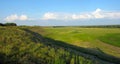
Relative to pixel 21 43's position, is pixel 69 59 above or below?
below

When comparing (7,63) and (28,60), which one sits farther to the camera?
(28,60)

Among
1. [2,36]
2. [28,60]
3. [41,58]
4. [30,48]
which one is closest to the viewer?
[28,60]

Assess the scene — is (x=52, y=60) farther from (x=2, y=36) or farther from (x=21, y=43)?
(x=2, y=36)

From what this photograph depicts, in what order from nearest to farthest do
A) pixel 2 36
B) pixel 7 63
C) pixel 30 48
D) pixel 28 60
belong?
pixel 7 63 < pixel 28 60 < pixel 30 48 < pixel 2 36

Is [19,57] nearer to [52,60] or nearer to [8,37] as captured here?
[52,60]

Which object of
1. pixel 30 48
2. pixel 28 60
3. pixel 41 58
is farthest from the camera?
pixel 30 48

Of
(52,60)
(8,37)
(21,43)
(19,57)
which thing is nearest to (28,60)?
(19,57)

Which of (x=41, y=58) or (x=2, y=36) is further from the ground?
(x=2, y=36)

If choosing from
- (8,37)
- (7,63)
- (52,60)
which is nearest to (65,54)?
(52,60)

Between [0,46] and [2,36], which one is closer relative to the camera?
[0,46]
